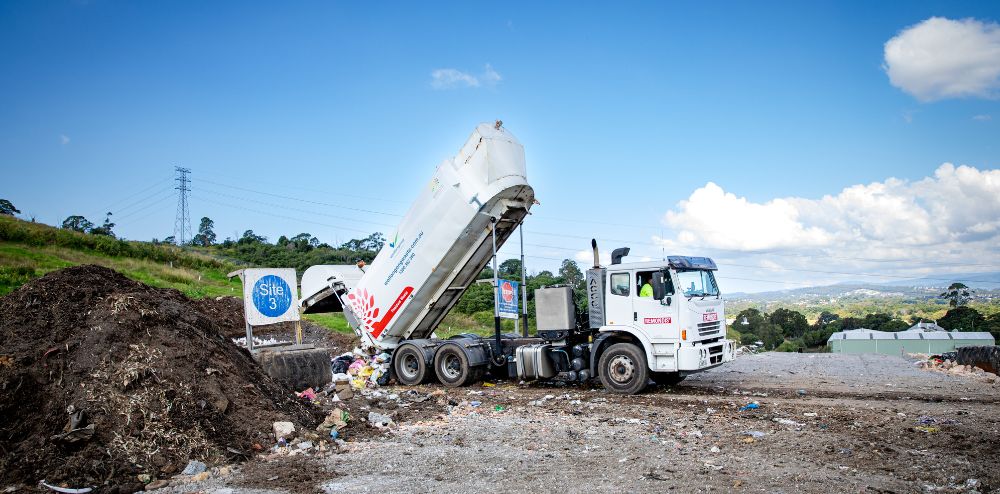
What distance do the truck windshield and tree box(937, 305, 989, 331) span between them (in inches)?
648

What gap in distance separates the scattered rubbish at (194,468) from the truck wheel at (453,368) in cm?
643

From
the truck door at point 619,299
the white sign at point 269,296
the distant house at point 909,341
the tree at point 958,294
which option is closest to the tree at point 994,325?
the distant house at point 909,341

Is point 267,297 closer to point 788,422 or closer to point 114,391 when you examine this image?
point 114,391

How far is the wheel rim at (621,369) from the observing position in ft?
A: 35.3

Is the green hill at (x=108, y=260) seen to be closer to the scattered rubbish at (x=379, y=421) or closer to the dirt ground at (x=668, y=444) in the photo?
the scattered rubbish at (x=379, y=421)

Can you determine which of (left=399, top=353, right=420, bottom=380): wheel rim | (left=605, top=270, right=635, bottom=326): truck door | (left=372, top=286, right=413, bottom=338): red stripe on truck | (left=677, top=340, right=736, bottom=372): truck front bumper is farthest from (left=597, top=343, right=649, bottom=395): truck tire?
(left=372, top=286, right=413, bottom=338): red stripe on truck

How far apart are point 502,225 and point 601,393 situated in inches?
135

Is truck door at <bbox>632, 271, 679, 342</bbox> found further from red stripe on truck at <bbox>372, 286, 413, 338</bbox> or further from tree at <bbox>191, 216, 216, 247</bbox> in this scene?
tree at <bbox>191, 216, 216, 247</bbox>

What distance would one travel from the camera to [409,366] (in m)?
12.8

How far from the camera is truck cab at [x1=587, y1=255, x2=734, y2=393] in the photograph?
10.3 metres

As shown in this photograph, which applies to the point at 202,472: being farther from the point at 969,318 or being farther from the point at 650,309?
the point at 969,318

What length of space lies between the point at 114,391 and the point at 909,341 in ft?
62.2

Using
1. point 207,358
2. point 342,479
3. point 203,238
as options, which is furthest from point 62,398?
point 203,238

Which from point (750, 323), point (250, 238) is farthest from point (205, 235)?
point (750, 323)
